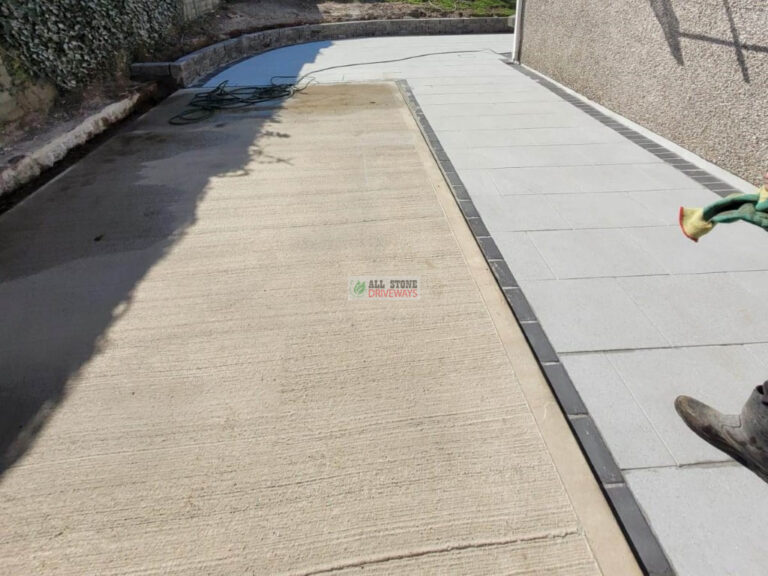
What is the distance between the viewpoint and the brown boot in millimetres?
1786

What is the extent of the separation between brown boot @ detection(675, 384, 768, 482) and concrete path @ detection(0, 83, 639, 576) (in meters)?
0.55

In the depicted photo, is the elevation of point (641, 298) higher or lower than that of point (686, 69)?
lower

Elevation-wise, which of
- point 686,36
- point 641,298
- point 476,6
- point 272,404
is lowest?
point 272,404

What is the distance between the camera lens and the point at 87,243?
374 cm

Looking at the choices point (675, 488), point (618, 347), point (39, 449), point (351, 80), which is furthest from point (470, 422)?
point (351, 80)

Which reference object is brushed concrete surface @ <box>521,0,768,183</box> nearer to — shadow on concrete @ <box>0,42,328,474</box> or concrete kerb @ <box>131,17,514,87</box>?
shadow on concrete @ <box>0,42,328,474</box>

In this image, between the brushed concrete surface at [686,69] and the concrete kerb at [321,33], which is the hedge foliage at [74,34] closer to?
the concrete kerb at [321,33]

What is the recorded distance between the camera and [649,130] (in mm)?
5602

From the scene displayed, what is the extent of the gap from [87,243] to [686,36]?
19.3 ft

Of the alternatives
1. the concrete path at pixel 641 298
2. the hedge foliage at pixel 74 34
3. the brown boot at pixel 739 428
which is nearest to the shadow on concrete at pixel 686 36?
the concrete path at pixel 641 298

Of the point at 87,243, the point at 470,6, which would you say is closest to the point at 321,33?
the point at 470,6

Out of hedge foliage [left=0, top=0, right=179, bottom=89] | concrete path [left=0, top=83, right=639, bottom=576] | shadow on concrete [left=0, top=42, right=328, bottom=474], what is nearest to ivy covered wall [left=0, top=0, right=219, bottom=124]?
hedge foliage [left=0, top=0, right=179, bottom=89]

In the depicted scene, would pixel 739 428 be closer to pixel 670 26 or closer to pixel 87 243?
pixel 87 243

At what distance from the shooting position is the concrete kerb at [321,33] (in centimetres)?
963
